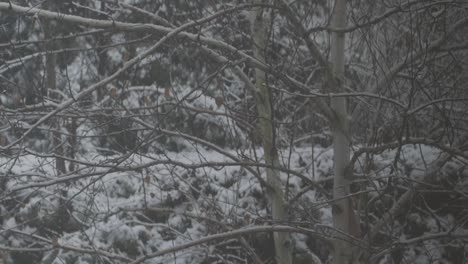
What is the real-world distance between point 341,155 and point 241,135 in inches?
109

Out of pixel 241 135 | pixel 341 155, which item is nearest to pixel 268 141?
pixel 341 155

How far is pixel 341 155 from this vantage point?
4703 mm

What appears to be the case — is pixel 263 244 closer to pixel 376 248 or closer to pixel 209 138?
pixel 209 138

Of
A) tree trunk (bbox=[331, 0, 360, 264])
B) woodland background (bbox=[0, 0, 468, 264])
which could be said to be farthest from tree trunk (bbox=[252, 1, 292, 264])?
tree trunk (bbox=[331, 0, 360, 264])

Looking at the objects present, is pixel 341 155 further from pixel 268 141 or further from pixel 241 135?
pixel 241 135

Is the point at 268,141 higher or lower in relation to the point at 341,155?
higher

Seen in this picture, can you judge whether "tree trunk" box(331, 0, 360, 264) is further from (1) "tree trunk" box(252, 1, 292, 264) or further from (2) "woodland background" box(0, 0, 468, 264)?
(1) "tree trunk" box(252, 1, 292, 264)

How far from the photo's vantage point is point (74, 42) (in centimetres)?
864

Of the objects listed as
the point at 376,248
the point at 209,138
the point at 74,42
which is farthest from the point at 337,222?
the point at 74,42

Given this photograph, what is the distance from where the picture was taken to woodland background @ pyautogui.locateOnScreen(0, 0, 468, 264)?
13.3 ft

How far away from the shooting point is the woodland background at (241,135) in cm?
405

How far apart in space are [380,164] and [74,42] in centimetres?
468

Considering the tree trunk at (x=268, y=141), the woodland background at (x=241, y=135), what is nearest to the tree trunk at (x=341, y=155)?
the woodland background at (x=241, y=135)

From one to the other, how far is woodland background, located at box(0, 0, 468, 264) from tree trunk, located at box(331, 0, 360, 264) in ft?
0.05
